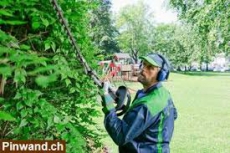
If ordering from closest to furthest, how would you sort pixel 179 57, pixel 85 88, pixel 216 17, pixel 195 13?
pixel 85 88 < pixel 216 17 < pixel 195 13 < pixel 179 57

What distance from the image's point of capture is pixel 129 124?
2.77 metres

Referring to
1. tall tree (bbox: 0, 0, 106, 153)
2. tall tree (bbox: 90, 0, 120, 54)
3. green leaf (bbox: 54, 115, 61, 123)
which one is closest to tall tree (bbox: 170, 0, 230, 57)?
tall tree (bbox: 0, 0, 106, 153)

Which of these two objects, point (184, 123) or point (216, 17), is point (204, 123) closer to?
point (184, 123)

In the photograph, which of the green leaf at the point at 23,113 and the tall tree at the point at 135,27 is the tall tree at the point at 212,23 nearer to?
the green leaf at the point at 23,113

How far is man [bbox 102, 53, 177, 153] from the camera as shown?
109 inches

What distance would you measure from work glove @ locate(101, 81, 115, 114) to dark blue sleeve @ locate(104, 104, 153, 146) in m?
0.04

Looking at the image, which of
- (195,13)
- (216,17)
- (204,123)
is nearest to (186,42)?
(195,13)

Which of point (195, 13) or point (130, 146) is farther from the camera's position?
point (195, 13)

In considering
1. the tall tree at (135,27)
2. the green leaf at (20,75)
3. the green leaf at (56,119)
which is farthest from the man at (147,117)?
the tall tree at (135,27)

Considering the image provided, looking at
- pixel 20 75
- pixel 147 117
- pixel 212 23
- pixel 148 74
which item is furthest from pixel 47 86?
pixel 212 23

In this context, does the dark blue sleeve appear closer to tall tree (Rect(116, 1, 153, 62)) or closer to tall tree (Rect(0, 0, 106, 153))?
tall tree (Rect(0, 0, 106, 153))

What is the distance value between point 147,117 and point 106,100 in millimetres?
322

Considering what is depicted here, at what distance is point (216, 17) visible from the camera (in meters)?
16.9

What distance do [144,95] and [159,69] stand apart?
10.4 inches
